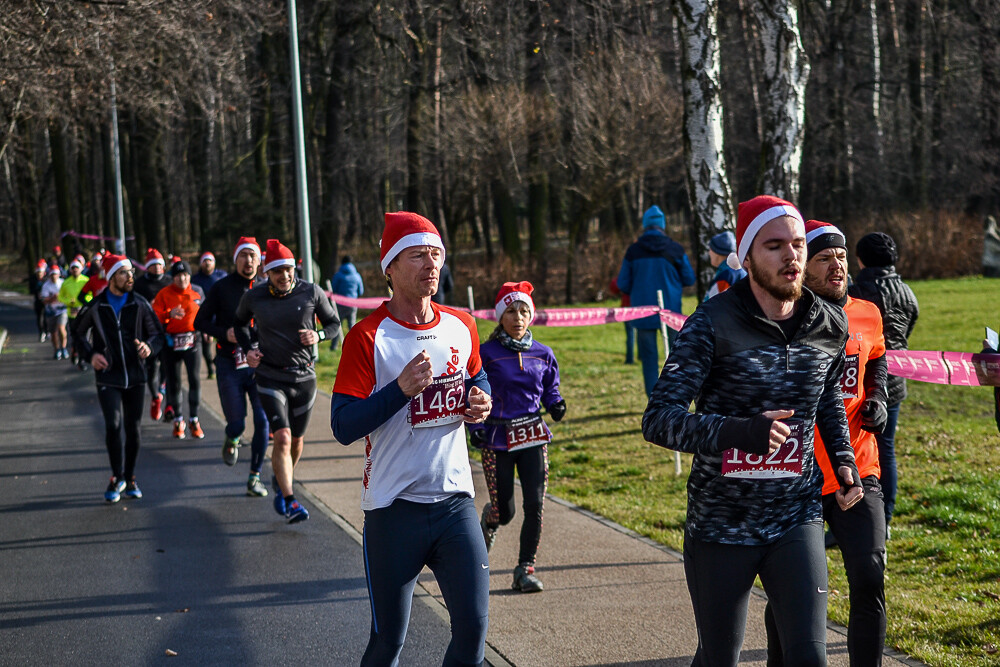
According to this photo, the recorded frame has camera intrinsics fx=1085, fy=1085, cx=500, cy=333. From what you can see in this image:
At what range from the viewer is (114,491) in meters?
9.27

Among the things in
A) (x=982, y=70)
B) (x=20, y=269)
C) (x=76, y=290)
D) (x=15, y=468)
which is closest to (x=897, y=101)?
(x=982, y=70)

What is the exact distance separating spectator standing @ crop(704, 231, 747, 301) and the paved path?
2304 mm

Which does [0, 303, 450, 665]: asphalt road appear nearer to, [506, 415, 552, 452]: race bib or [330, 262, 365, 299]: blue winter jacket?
[506, 415, 552, 452]: race bib

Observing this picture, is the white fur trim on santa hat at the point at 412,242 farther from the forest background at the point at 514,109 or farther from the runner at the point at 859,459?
the forest background at the point at 514,109

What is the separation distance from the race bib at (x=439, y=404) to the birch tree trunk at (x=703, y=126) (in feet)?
23.8

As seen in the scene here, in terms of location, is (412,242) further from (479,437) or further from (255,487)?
(255,487)

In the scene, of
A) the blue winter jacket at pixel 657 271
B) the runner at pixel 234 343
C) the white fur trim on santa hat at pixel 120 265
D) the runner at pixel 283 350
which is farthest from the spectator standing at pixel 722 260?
the white fur trim on santa hat at pixel 120 265

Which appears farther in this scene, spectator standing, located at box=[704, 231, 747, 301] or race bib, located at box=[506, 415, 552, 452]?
spectator standing, located at box=[704, 231, 747, 301]

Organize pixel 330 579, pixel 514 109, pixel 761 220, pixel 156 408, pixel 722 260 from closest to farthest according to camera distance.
Answer: pixel 761 220 → pixel 330 579 → pixel 722 260 → pixel 156 408 → pixel 514 109

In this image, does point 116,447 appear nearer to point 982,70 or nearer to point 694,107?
point 694,107

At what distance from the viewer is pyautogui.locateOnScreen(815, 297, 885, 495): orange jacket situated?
439 cm

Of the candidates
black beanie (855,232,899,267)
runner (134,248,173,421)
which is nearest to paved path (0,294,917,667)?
black beanie (855,232,899,267)

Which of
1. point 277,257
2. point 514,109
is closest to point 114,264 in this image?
point 277,257

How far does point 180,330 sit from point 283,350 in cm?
490
